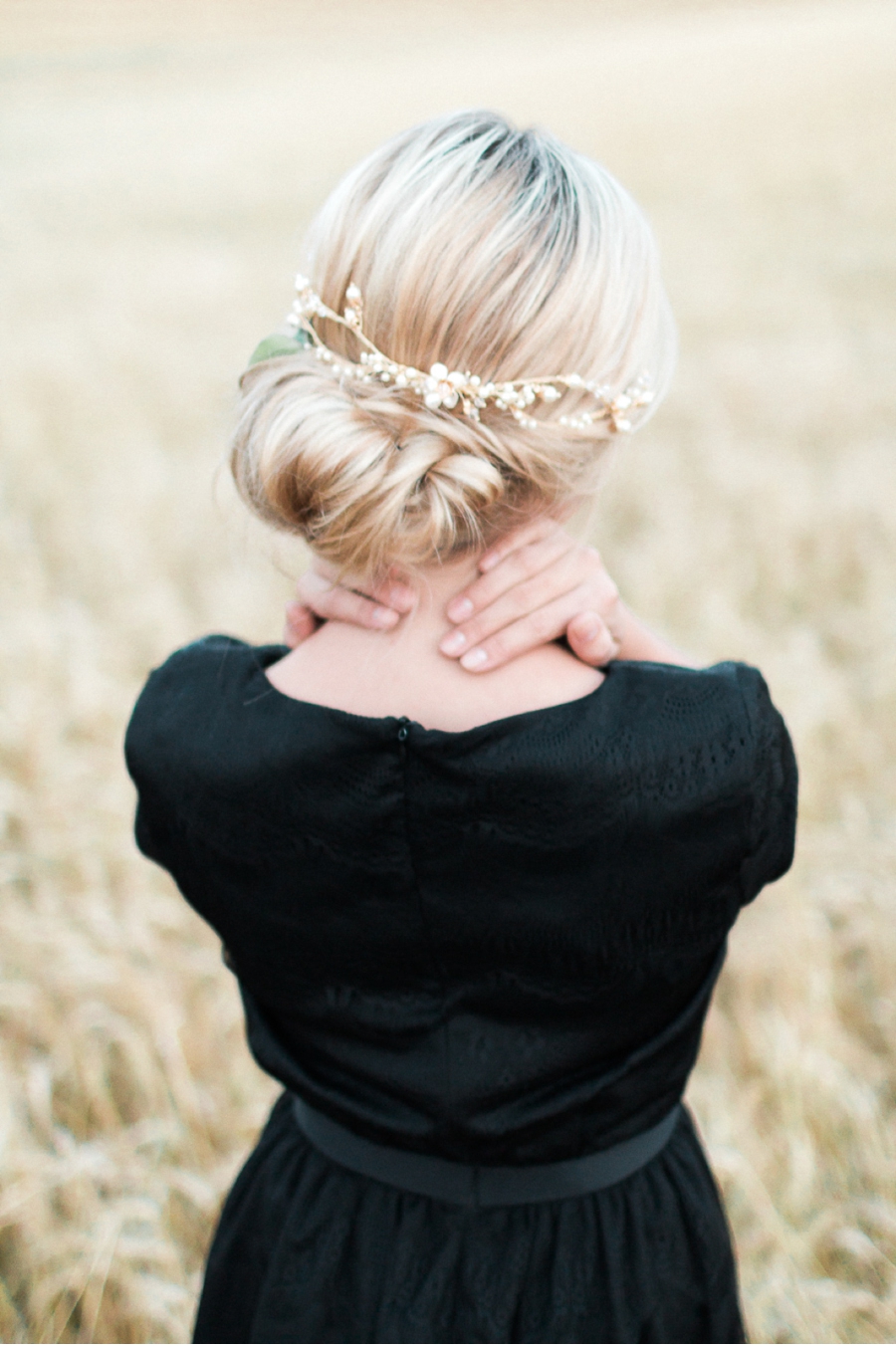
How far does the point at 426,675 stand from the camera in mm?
1178

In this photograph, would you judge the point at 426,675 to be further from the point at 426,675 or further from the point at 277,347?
the point at 277,347

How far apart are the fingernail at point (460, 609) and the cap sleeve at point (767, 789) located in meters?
0.31

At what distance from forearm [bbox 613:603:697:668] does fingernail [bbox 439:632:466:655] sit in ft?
1.31

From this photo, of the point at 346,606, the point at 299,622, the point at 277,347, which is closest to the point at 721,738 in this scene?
the point at 346,606

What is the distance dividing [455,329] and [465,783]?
1.56 ft

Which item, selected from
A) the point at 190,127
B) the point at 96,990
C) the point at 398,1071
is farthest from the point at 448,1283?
the point at 190,127

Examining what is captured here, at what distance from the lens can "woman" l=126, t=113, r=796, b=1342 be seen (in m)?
1.08

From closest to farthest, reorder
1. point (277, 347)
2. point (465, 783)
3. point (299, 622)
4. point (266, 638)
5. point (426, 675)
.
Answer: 1. point (465, 783)
2. point (426, 675)
3. point (277, 347)
4. point (299, 622)
5. point (266, 638)

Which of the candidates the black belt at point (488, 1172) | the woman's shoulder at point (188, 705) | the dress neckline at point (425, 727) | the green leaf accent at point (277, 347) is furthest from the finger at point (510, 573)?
the black belt at point (488, 1172)

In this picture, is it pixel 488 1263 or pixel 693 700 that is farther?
pixel 488 1263

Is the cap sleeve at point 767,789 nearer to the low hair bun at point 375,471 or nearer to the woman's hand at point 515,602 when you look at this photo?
the woman's hand at point 515,602

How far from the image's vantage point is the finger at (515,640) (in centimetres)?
116

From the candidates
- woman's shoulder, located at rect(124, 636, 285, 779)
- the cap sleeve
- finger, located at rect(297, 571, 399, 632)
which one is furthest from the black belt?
finger, located at rect(297, 571, 399, 632)

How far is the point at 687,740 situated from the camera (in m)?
1.09
